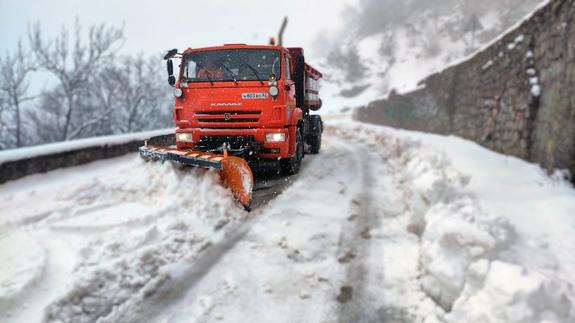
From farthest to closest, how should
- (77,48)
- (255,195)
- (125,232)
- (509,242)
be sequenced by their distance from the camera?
(77,48) → (125,232) → (509,242) → (255,195)

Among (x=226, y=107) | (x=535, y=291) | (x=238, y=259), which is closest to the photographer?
(x=226, y=107)

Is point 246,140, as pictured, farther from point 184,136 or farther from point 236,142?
point 184,136

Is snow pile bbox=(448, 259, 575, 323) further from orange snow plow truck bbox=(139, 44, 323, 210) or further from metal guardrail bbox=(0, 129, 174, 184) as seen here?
metal guardrail bbox=(0, 129, 174, 184)

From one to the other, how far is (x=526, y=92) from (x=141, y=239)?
1011 centimetres

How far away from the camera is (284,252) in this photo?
869cm

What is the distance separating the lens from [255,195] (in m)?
4.24

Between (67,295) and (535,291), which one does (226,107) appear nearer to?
(535,291)

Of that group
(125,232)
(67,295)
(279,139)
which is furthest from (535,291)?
(125,232)

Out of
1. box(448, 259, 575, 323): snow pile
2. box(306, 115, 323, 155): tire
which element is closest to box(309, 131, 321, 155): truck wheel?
box(306, 115, 323, 155): tire

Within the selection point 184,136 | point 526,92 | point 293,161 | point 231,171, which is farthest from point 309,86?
point 526,92

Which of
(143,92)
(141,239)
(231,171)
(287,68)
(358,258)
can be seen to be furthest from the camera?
(143,92)

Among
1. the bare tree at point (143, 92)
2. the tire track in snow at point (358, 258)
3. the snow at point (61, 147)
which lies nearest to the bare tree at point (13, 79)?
the bare tree at point (143, 92)

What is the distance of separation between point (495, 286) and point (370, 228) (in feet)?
15.4

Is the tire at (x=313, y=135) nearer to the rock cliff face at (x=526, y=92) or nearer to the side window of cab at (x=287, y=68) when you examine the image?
the side window of cab at (x=287, y=68)
